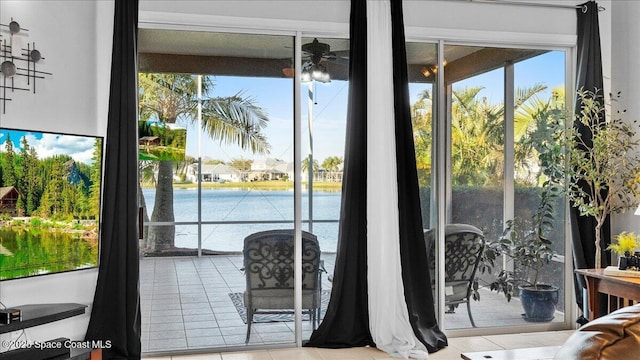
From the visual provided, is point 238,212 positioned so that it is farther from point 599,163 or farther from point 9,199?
point 599,163

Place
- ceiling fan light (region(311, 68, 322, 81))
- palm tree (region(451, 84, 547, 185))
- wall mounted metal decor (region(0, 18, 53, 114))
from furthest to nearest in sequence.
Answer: palm tree (region(451, 84, 547, 185)), ceiling fan light (region(311, 68, 322, 81)), wall mounted metal decor (region(0, 18, 53, 114))

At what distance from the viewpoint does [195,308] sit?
438cm

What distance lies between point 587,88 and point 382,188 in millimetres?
1969

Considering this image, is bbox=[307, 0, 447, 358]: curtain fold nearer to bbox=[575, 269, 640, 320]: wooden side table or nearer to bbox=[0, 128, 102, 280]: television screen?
bbox=[575, 269, 640, 320]: wooden side table

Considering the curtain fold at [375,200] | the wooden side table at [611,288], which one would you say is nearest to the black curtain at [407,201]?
the curtain fold at [375,200]

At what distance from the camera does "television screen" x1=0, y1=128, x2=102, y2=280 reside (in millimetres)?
3396

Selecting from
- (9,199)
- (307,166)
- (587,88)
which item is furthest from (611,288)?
(9,199)

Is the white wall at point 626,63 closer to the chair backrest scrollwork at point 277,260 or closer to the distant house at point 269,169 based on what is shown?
the chair backrest scrollwork at point 277,260

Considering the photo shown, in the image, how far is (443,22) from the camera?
15.4 ft

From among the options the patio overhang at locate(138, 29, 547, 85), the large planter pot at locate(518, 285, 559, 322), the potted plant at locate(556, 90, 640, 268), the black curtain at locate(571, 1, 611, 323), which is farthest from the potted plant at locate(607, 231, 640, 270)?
the patio overhang at locate(138, 29, 547, 85)

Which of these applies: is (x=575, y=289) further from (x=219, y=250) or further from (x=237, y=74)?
(x=237, y=74)

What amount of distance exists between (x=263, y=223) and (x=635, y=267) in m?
2.68

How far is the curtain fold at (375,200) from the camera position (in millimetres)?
4434

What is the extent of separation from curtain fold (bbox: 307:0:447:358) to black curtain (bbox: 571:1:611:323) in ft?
4.60
